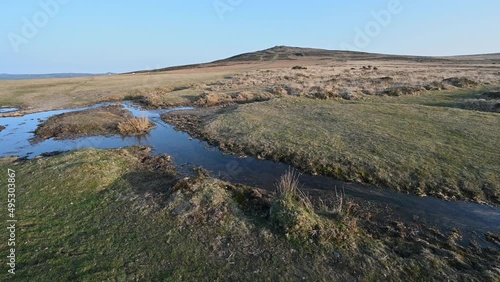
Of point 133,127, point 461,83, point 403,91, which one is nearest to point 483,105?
point 403,91

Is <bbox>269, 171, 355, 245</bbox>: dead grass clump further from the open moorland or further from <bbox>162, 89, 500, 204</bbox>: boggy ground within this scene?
<bbox>162, 89, 500, 204</bbox>: boggy ground

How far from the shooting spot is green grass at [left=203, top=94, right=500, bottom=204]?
12.9 meters

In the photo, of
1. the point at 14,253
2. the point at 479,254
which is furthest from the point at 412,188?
the point at 14,253

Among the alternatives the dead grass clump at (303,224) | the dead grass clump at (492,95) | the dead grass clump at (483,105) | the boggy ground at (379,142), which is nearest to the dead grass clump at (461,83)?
the dead grass clump at (492,95)

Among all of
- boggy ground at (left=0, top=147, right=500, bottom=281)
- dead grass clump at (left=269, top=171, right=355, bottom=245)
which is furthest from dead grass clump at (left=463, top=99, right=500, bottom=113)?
dead grass clump at (left=269, top=171, right=355, bottom=245)

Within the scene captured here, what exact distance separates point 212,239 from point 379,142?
11.5 meters

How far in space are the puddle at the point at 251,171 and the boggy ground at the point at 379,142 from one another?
74cm

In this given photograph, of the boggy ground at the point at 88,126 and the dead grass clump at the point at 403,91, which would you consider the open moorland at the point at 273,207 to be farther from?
the dead grass clump at the point at 403,91

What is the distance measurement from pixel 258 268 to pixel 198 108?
26132mm

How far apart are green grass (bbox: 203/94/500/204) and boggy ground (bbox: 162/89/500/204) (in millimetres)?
35

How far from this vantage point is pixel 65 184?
1240cm

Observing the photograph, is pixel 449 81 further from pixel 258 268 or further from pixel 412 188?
pixel 258 268

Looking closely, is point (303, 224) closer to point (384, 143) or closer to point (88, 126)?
point (384, 143)

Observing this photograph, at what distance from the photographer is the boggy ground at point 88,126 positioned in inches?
908
